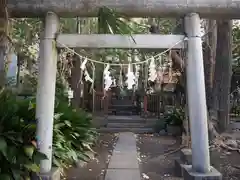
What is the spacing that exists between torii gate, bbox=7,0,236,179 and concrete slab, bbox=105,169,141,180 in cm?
142

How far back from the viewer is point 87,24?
30.9 ft

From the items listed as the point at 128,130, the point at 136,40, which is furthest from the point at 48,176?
the point at 128,130

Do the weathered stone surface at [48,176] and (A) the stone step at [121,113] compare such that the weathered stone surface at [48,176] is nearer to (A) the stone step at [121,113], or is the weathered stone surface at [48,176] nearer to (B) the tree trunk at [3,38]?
(B) the tree trunk at [3,38]

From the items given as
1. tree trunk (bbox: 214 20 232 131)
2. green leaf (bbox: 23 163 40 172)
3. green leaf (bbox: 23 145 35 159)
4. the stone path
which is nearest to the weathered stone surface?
green leaf (bbox: 23 163 40 172)

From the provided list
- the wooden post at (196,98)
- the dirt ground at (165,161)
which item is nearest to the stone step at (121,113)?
the dirt ground at (165,161)

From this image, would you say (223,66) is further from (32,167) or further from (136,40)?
(32,167)

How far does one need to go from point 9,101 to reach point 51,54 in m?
1.20

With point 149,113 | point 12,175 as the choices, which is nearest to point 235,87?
point 149,113

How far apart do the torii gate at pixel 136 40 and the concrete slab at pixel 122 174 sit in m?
1.42

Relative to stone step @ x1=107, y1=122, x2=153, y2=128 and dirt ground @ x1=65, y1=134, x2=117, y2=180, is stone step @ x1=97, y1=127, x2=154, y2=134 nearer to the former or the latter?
stone step @ x1=107, y1=122, x2=153, y2=128

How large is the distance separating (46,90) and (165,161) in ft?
14.3

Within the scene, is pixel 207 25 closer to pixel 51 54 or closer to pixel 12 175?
pixel 51 54

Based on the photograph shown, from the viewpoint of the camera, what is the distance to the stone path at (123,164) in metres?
6.50

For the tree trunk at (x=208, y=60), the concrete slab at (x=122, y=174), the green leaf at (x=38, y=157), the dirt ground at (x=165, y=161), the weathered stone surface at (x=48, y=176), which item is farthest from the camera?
the tree trunk at (x=208, y=60)
